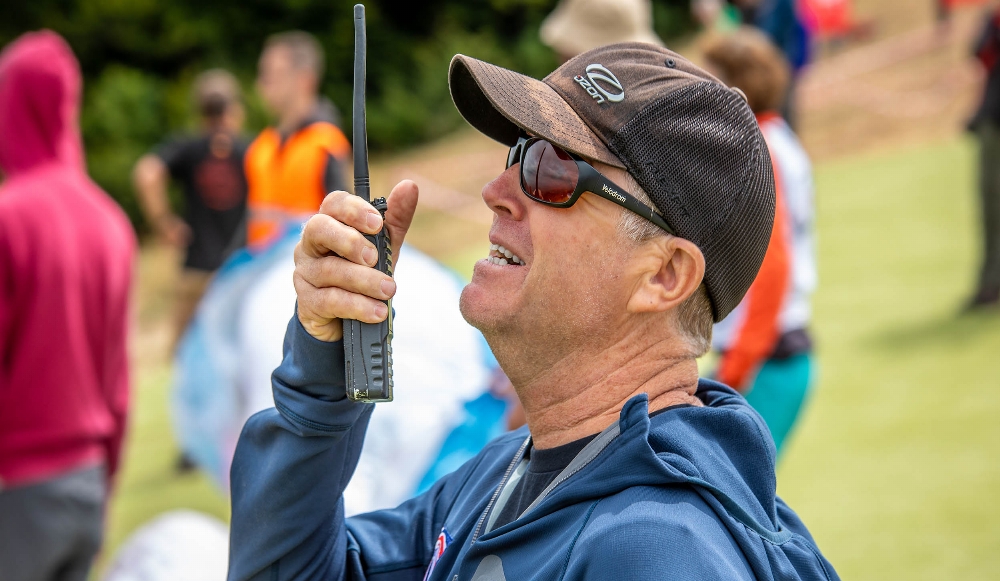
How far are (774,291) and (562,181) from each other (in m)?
2.24

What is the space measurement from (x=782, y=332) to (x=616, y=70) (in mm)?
2450

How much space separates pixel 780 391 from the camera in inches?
154

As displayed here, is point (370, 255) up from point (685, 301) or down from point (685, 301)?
up

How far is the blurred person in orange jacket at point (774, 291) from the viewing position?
3773mm

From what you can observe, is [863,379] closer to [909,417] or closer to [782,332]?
[909,417]

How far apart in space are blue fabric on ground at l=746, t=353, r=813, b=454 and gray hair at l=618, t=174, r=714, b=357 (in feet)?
6.96

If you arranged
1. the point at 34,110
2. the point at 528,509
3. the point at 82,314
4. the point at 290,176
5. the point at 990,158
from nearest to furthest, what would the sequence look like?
the point at 528,509
the point at 82,314
the point at 34,110
the point at 290,176
the point at 990,158

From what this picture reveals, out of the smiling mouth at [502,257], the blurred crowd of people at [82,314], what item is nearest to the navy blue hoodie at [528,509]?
the smiling mouth at [502,257]

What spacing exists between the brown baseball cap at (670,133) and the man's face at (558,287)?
8cm

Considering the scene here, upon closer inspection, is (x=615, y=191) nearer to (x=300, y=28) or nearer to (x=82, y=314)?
(x=82, y=314)

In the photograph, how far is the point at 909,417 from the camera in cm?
580

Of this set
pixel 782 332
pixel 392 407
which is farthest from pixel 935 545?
pixel 392 407

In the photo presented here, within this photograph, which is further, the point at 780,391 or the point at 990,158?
the point at 990,158

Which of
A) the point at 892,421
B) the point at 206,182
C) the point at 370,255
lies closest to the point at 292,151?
the point at 206,182
